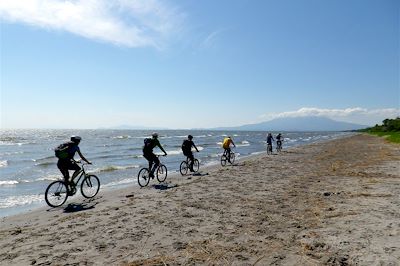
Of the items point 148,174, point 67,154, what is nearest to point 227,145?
point 148,174

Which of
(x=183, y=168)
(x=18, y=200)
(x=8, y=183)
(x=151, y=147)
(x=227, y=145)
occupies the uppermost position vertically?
(x=151, y=147)

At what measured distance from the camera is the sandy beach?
7.11 m

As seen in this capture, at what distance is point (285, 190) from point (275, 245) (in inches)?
299

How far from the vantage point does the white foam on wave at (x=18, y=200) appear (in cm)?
1569

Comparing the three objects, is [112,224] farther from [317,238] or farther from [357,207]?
[357,207]

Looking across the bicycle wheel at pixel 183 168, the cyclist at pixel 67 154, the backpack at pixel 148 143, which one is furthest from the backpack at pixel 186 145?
the cyclist at pixel 67 154

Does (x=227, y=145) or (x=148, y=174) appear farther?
(x=227, y=145)

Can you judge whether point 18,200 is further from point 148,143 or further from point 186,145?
point 186,145

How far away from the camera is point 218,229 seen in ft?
29.9

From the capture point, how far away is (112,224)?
997 cm

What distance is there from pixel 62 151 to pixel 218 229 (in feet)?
24.1

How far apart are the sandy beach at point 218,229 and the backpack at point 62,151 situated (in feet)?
6.46

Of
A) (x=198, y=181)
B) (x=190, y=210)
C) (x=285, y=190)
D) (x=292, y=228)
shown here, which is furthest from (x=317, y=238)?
(x=198, y=181)

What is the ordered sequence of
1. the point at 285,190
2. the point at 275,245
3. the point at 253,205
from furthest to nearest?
1. the point at 285,190
2. the point at 253,205
3. the point at 275,245
